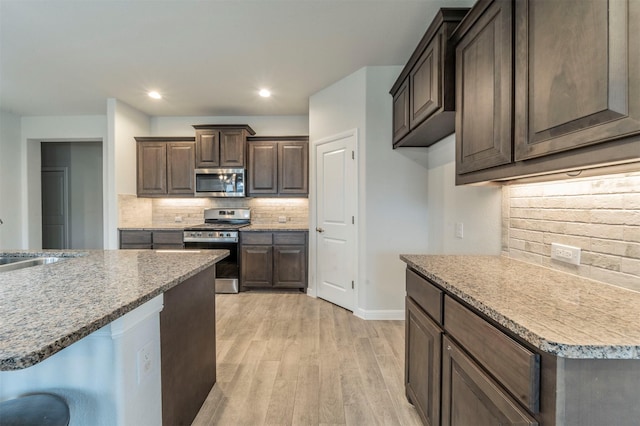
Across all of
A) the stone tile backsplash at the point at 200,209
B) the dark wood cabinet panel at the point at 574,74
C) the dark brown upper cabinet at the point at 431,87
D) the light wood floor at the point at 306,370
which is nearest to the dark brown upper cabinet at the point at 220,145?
the stone tile backsplash at the point at 200,209

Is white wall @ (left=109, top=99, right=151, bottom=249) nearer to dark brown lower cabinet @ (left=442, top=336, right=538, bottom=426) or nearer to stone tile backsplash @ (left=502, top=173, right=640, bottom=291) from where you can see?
dark brown lower cabinet @ (left=442, top=336, right=538, bottom=426)

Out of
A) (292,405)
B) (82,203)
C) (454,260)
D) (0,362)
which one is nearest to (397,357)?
(292,405)

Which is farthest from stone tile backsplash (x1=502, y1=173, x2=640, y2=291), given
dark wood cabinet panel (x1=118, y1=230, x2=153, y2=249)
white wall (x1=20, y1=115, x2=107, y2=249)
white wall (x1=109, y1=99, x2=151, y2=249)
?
white wall (x1=20, y1=115, x2=107, y2=249)

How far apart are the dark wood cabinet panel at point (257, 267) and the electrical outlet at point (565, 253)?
3.15 meters

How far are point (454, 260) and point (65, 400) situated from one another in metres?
1.83

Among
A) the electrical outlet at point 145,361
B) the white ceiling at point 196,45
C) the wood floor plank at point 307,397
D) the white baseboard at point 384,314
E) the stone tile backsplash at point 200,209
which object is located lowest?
the wood floor plank at point 307,397

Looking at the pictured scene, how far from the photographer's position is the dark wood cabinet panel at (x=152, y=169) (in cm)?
437

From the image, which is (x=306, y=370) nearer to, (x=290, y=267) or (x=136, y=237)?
(x=290, y=267)

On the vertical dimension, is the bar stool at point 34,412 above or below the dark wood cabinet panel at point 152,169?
below

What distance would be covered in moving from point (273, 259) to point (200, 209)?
5.48 feet

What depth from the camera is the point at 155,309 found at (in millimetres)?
1196

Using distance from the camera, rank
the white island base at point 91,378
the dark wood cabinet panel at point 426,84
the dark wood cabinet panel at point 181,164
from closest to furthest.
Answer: the white island base at point 91,378, the dark wood cabinet panel at point 426,84, the dark wood cabinet panel at point 181,164

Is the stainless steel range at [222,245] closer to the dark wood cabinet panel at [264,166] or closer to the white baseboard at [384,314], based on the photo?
the dark wood cabinet panel at [264,166]

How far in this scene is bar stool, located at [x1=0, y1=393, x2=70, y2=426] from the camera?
805 millimetres
